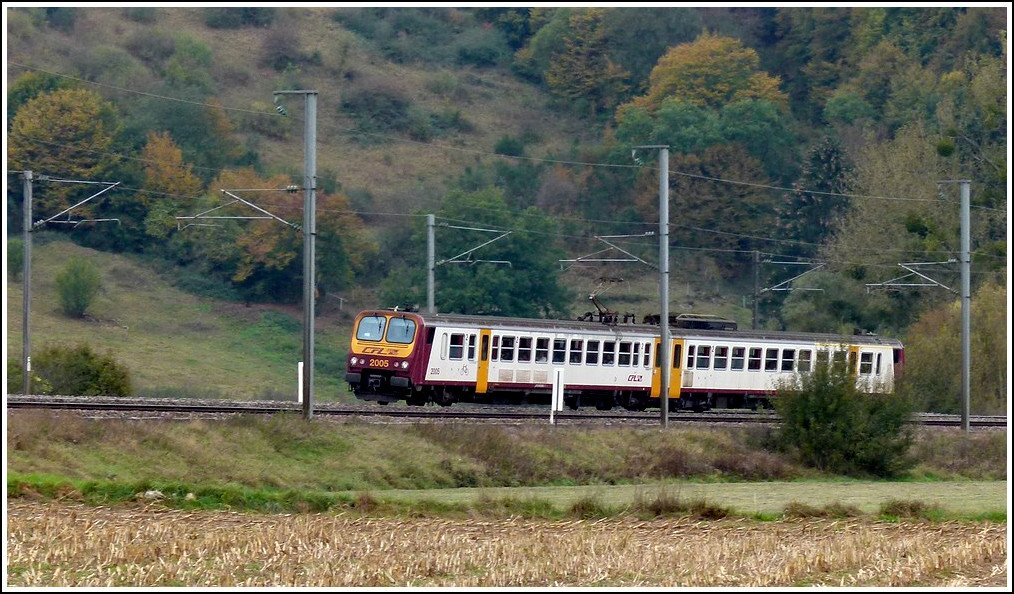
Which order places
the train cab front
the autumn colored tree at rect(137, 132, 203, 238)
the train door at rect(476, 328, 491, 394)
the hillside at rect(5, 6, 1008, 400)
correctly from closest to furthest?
1. the train cab front
2. the train door at rect(476, 328, 491, 394)
3. the hillside at rect(5, 6, 1008, 400)
4. the autumn colored tree at rect(137, 132, 203, 238)

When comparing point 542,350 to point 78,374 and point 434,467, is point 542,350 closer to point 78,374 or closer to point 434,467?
point 434,467

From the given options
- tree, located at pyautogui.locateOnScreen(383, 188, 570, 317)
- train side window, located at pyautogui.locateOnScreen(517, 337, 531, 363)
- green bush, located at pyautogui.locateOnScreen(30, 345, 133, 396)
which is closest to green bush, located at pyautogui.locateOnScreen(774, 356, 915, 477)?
train side window, located at pyautogui.locateOnScreen(517, 337, 531, 363)

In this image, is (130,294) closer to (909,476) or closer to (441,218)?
(441,218)

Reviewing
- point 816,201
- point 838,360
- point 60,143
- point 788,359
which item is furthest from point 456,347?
point 816,201

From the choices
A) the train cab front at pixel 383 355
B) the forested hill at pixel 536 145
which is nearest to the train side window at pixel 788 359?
the forested hill at pixel 536 145

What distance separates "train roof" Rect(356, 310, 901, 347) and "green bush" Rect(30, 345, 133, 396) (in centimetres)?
740

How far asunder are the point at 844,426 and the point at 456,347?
372 inches

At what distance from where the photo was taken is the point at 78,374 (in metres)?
37.5

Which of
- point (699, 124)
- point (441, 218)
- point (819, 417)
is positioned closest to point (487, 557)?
point (819, 417)

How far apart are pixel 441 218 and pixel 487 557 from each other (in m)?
51.5

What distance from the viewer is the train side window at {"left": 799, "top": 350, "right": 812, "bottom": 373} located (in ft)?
120

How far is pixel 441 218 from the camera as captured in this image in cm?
6788

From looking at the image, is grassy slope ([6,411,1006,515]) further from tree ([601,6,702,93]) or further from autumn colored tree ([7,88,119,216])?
tree ([601,6,702,93])

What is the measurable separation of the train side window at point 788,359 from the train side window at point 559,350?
7637 millimetres
